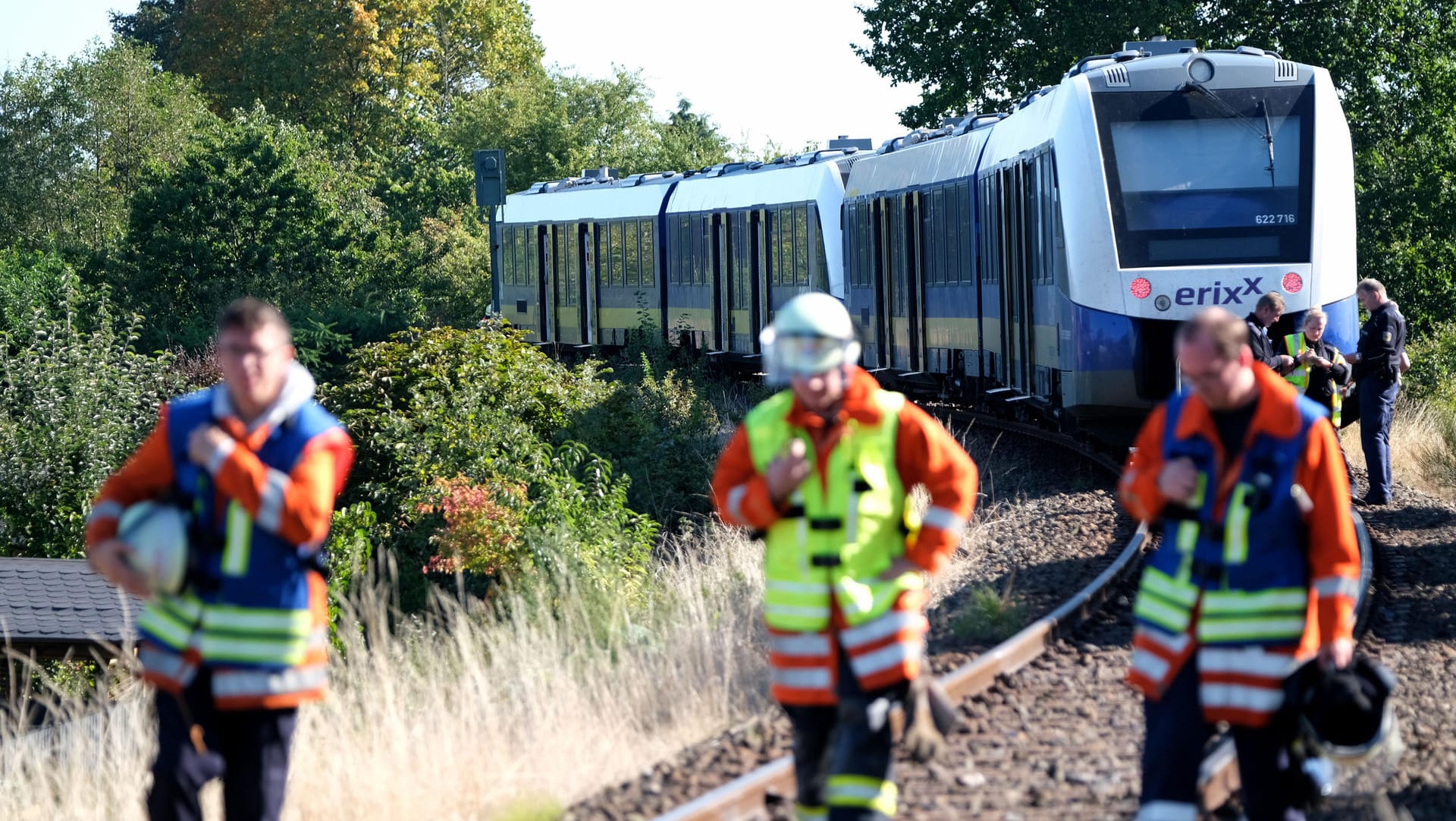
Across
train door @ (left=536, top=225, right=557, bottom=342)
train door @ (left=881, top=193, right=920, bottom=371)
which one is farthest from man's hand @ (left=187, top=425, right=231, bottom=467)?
train door @ (left=536, top=225, right=557, bottom=342)

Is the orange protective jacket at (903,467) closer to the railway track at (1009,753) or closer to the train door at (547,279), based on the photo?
the railway track at (1009,753)

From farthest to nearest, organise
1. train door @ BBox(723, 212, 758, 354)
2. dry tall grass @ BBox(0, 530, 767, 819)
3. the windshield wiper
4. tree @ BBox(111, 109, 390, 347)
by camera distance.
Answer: tree @ BBox(111, 109, 390, 347), train door @ BBox(723, 212, 758, 354), the windshield wiper, dry tall grass @ BBox(0, 530, 767, 819)

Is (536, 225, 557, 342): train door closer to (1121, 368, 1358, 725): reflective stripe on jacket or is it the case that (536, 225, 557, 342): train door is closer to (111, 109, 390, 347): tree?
(111, 109, 390, 347): tree

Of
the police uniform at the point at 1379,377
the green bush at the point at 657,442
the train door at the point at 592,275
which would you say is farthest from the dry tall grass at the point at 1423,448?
the train door at the point at 592,275

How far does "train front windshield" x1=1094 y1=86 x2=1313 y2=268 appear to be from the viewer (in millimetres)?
13172

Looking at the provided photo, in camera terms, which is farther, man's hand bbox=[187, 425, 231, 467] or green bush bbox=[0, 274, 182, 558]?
green bush bbox=[0, 274, 182, 558]

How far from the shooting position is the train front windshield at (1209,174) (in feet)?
43.2

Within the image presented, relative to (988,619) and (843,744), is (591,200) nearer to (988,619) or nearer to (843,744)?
(988,619)

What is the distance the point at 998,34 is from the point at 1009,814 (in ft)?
94.8

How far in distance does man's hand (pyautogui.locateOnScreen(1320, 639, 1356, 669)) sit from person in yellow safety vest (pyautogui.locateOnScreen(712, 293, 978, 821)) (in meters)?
0.99

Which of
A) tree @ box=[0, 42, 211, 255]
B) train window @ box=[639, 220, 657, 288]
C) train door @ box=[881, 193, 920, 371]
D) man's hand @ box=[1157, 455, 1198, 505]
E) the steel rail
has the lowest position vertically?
the steel rail

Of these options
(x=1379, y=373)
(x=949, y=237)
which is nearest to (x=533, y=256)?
(x=949, y=237)

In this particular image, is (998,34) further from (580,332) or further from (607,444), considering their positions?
(607,444)

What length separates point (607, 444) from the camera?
57.2 ft
